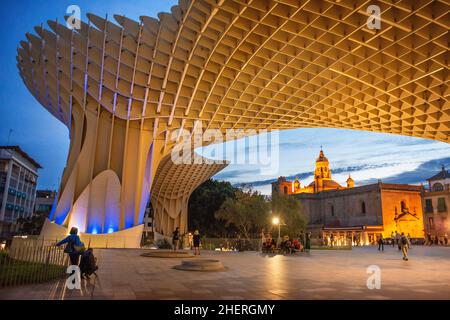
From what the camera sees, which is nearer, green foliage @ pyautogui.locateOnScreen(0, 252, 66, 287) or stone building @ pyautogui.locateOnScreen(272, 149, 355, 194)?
green foliage @ pyautogui.locateOnScreen(0, 252, 66, 287)

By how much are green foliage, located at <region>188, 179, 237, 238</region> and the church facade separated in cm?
1797

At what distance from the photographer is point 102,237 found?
25.8 metres

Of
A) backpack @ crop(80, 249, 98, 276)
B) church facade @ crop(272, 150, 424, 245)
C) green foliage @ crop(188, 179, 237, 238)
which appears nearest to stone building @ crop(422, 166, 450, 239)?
church facade @ crop(272, 150, 424, 245)

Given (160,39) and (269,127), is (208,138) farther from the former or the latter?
(160,39)

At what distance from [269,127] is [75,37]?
766 inches

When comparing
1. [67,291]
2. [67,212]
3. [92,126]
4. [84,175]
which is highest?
[92,126]

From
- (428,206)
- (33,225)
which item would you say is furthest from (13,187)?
(428,206)

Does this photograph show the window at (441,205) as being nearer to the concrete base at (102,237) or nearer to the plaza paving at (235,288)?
the concrete base at (102,237)

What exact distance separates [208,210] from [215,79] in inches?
1674

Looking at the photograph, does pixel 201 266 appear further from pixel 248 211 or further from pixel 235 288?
pixel 248 211

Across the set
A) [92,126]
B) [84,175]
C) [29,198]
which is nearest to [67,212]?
[84,175]

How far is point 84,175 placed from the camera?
91.0 feet

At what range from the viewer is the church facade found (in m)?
59.9

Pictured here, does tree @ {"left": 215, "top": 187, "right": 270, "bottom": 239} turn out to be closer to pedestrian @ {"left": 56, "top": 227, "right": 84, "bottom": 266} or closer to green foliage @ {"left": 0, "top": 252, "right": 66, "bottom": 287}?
pedestrian @ {"left": 56, "top": 227, "right": 84, "bottom": 266}
